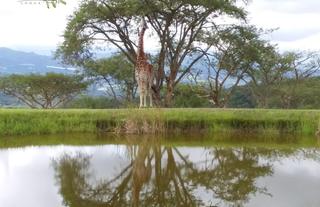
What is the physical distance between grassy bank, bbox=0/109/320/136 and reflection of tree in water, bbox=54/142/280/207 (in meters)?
3.48

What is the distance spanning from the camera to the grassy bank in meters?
14.7

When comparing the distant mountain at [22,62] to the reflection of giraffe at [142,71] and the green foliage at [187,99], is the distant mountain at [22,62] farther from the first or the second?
the reflection of giraffe at [142,71]

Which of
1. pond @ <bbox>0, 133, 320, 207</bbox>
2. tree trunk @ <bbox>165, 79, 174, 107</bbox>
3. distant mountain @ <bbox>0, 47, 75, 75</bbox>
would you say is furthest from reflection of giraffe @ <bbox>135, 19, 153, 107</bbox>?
distant mountain @ <bbox>0, 47, 75, 75</bbox>

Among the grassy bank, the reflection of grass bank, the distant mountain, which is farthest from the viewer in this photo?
the distant mountain

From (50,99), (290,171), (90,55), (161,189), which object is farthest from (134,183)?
(50,99)

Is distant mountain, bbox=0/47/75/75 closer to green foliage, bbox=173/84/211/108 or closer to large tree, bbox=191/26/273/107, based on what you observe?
green foliage, bbox=173/84/211/108

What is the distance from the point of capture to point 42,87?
26.5m

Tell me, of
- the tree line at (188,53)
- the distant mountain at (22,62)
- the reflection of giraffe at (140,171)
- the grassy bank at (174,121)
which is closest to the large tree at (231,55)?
the tree line at (188,53)

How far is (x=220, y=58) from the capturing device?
2270 cm

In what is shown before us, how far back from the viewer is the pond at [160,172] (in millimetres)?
7227

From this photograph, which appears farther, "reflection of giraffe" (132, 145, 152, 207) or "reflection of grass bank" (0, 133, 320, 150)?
"reflection of grass bank" (0, 133, 320, 150)

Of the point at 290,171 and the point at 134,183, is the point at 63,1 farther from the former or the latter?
the point at 290,171

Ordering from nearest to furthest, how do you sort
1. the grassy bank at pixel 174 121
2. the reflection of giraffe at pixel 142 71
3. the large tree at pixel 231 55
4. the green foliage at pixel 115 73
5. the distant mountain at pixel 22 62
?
1. the grassy bank at pixel 174 121
2. the reflection of giraffe at pixel 142 71
3. the large tree at pixel 231 55
4. the green foliage at pixel 115 73
5. the distant mountain at pixel 22 62

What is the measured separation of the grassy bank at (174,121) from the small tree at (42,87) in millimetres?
11089
